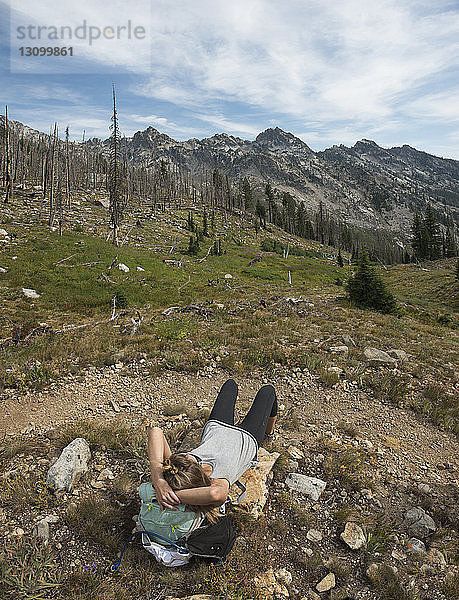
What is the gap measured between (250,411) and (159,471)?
6.65 feet

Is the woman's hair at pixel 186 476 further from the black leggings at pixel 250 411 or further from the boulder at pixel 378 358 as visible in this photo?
the boulder at pixel 378 358

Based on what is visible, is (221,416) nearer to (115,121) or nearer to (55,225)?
(115,121)

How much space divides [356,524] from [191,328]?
9.18 m

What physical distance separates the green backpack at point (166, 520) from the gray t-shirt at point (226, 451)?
1.67 ft

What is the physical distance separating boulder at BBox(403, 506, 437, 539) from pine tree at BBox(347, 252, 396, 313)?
49.9ft

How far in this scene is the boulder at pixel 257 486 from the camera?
439cm

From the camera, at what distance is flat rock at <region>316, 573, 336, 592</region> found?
350cm

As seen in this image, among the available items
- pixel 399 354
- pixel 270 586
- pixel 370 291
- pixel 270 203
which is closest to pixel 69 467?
pixel 270 586

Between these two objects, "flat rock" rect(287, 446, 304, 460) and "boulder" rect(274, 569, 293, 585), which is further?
"flat rock" rect(287, 446, 304, 460)

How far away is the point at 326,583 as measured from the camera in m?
3.54

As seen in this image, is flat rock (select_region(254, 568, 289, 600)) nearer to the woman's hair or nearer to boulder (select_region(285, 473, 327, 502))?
the woman's hair

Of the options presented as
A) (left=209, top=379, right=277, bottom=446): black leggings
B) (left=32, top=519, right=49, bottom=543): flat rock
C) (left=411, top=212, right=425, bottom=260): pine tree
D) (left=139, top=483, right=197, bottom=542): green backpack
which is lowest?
(left=32, top=519, right=49, bottom=543): flat rock

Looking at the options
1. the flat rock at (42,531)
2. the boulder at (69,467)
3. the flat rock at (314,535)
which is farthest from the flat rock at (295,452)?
the flat rock at (42,531)

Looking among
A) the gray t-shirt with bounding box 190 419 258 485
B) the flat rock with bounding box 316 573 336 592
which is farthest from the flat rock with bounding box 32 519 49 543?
the flat rock with bounding box 316 573 336 592
